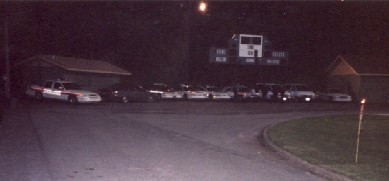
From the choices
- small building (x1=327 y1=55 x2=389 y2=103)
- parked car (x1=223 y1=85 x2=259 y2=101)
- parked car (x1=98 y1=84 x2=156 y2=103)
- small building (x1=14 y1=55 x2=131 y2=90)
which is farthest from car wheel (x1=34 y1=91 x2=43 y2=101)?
small building (x1=327 y1=55 x2=389 y2=103)

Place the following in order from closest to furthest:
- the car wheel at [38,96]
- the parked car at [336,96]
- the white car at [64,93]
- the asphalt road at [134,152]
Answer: the asphalt road at [134,152] < the white car at [64,93] < the car wheel at [38,96] < the parked car at [336,96]

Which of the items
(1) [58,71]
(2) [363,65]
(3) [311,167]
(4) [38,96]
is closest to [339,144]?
(3) [311,167]

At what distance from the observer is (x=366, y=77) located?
138 ft

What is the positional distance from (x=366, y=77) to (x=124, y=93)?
24.5 meters

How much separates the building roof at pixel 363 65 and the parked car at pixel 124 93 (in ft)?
72.7

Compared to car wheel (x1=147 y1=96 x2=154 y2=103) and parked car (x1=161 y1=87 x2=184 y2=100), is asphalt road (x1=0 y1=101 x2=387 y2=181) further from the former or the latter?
parked car (x1=161 y1=87 x2=184 y2=100)

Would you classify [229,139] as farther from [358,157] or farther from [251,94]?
[251,94]

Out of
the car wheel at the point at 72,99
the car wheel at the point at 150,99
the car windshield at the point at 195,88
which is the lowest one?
the car wheel at the point at 150,99

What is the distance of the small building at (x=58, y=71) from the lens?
118ft

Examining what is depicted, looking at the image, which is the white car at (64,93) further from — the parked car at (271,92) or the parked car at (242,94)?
the parked car at (271,92)

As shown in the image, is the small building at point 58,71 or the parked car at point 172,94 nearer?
the small building at point 58,71

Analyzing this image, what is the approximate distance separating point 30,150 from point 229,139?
6816mm

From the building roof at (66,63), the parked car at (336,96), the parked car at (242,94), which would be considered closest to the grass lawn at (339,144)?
the parked car at (242,94)

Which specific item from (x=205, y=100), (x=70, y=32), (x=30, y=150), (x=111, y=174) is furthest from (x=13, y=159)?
(x=70, y=32)
